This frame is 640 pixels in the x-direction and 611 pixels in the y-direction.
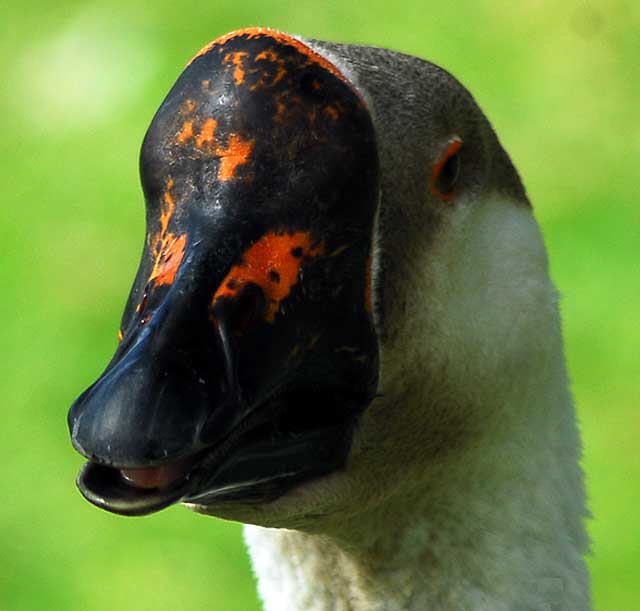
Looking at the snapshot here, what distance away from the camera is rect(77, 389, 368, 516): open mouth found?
2.07 meters

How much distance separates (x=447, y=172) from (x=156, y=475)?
0.84 metres

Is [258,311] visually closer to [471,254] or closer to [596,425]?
[471,254]

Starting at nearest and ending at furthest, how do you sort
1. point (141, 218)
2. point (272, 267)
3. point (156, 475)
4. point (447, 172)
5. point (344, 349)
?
point (156, 475)
point (272, 267)
point (344, 349)
point (447, 172)
point (141, 218)

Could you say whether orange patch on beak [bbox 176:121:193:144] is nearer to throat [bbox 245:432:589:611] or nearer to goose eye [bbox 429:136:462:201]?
goose eye [bbox 429:136:462:201]

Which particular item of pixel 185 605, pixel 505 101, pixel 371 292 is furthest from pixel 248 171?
pixel 505 101

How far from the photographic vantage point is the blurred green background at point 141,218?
598 centimetres

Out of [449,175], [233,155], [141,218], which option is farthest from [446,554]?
[141,218]

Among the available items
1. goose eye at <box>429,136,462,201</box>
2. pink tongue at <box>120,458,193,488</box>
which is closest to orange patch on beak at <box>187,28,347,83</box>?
goose eye at <box>429,136,462,201</box>

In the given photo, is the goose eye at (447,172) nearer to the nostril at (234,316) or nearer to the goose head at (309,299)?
the goose head at (309,299)

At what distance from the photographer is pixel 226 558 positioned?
591 cm

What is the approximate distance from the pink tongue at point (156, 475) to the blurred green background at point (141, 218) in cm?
378

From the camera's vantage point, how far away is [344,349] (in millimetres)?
2291

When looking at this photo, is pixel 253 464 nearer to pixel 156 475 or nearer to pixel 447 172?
pixel 156 475

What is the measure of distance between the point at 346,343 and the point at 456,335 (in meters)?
0.35
